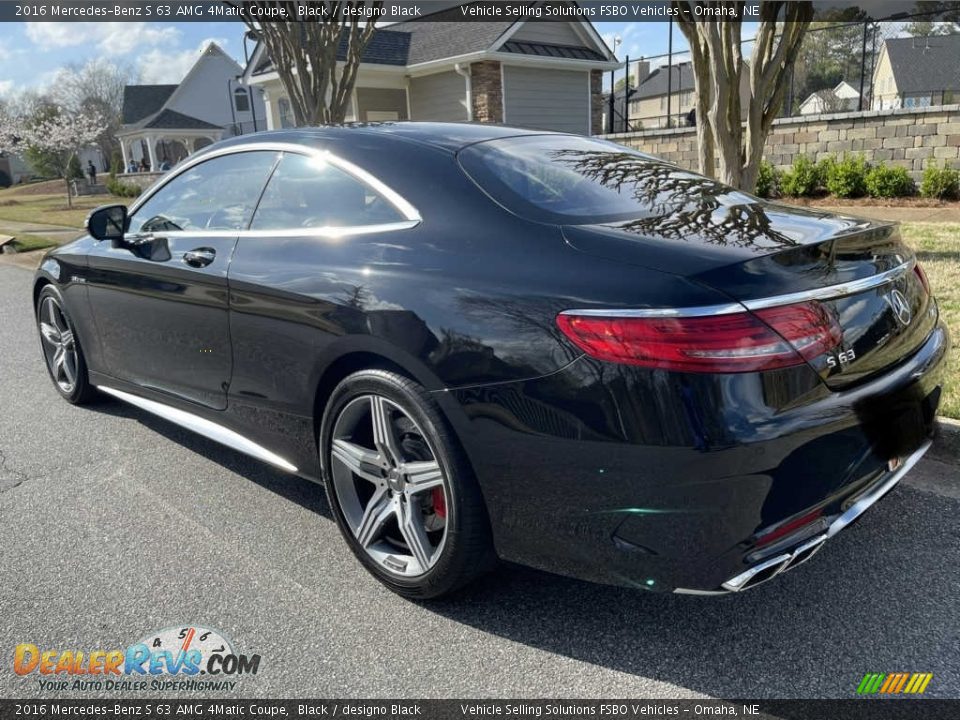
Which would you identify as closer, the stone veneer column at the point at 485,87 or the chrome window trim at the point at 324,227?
the chrome window trim at the point at 324,227

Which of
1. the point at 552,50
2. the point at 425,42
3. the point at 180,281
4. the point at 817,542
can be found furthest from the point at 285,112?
the point at 817,542

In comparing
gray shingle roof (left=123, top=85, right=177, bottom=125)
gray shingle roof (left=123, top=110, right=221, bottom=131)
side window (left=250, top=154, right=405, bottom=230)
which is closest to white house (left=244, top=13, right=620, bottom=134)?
side window (left=250, top=154, right=405, bottom=230)

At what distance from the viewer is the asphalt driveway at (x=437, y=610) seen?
2340 mm

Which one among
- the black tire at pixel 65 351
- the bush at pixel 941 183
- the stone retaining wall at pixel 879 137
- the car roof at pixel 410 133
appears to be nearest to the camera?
the car roof at pixel 410 133

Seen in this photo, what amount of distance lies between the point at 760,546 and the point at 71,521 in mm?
2908

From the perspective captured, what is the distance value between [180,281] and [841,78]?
3016 centimetres

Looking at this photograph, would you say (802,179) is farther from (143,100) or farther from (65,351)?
(143,100)

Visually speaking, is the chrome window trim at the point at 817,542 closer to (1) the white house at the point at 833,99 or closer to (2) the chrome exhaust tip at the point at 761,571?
(2) the chrome exhaust tip at the point at 761,571

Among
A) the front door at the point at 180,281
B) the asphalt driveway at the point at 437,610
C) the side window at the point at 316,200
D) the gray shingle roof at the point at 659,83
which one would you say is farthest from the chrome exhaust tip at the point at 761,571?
the gray shingle roof at the point at 659,83

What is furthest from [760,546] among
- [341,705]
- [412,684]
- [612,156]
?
[612,156]

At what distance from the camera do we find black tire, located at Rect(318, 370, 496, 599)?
2461mm

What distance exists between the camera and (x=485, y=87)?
19125 mm

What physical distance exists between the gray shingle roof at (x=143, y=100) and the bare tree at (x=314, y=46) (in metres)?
41.7

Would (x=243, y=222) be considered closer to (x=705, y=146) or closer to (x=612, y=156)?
(x=612, y=156)
